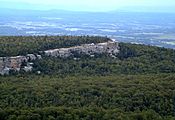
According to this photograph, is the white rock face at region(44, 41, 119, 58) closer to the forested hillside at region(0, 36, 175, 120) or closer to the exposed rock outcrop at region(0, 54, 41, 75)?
the forested hillside at region(0, 36, 175, 120)

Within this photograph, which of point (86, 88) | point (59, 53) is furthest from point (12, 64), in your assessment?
point (86, 88)

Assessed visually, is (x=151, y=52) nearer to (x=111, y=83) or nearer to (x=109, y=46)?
(x=109, y=46)

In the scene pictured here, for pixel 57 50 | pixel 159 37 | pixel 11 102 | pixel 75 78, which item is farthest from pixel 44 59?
pixel 159 37

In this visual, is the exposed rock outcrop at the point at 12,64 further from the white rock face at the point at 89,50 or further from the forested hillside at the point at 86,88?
the white rock face at the point at 89,50

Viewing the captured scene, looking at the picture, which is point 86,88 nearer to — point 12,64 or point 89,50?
point 12,64

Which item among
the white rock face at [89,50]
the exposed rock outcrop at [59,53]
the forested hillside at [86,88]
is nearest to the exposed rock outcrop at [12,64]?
the exposed rock outcrop at [59,53]
